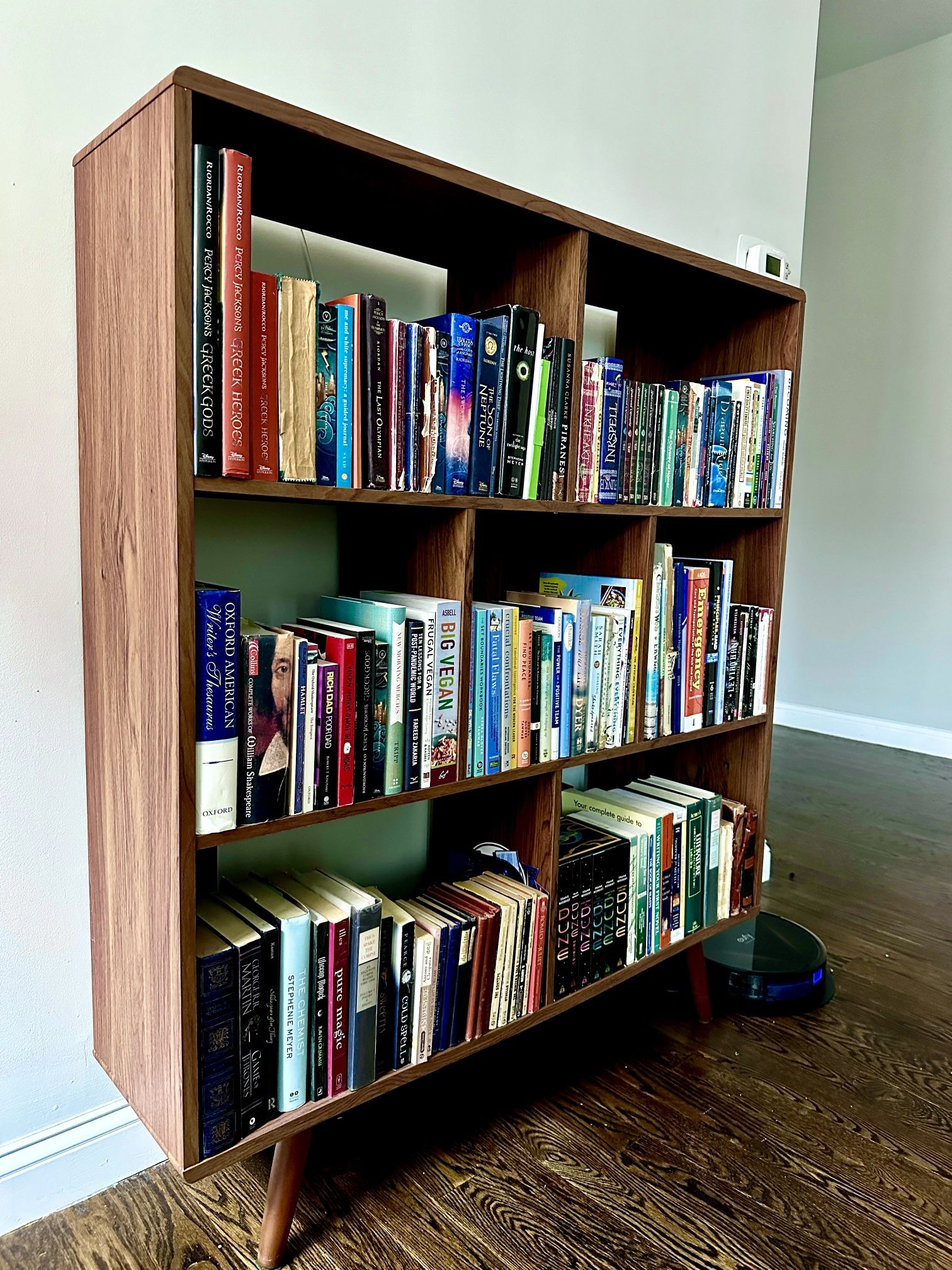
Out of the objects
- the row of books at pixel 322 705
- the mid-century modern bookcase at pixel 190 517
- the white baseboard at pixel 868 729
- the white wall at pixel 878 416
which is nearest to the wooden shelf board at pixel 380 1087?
the mid-century modern bookcase at pixel 190 517

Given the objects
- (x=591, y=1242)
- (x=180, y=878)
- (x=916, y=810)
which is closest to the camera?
(x=180, y=878)

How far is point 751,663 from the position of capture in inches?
72.6

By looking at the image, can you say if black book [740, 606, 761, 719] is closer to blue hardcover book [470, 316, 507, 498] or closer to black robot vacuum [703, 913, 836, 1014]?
black robot vacuum [703, 913, 836, 1014]

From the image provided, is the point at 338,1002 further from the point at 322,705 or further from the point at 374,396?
the point at 374,396

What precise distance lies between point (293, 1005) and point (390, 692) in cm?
42

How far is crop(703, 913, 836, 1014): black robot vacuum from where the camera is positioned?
197 centimetres

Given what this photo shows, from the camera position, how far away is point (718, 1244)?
134cm

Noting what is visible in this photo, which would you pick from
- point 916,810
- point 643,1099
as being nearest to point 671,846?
point 643,1099

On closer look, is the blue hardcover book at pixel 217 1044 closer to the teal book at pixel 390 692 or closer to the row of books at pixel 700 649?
the teal book at pixel 390 692

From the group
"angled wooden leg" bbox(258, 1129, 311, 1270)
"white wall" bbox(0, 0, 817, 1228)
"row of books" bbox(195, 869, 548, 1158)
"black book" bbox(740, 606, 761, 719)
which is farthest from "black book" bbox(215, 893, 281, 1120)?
"black book" bbox(740, 606, 761, 719)

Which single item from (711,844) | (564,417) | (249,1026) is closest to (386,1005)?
(249,1026)

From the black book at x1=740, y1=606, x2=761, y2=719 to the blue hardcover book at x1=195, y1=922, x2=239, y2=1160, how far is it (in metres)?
1.12

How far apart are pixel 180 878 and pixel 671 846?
980 millimetres

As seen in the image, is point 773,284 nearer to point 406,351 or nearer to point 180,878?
point 406,351
